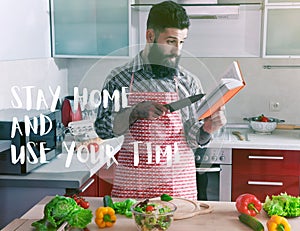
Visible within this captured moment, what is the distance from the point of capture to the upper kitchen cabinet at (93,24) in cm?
252

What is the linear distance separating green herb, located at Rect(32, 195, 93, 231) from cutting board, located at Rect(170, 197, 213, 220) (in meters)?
0.26

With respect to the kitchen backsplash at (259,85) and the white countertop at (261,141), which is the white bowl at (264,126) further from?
the kitchen backsplash at (259,85)

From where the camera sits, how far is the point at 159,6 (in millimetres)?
1813

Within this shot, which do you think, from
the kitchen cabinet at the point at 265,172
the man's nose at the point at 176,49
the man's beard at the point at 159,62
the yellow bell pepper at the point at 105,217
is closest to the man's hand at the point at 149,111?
the man's beard at the point at 159,62

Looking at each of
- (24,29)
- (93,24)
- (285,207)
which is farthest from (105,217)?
(93,24)

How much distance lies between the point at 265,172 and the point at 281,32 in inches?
29.5

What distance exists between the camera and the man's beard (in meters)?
1.77

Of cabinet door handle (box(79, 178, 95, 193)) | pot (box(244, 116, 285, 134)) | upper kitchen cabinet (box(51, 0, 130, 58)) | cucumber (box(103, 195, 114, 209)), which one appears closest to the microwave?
cabinet door handle (box(79, 178, 95, 193))

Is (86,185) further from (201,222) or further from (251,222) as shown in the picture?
(251,222)

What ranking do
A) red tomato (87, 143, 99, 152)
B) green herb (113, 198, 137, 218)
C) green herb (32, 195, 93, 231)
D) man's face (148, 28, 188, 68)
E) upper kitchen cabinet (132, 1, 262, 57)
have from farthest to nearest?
1. upper kitchen cabinet (132, 1, 262, 57)
2. red tomato (87, 143, 99, 152)
3. man's face (148, 28, 188, 68)
4. green herb (113, 198, 137, 218)
5. green herb (32, 195, 93, 231)

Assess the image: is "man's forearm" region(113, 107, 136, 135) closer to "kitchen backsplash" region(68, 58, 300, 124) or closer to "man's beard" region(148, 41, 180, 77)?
"man's beard" region(148, 41, 180, 77)

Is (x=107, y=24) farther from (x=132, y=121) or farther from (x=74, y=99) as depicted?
Answer: (x=132, y=121)

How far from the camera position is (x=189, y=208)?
4.66 ft

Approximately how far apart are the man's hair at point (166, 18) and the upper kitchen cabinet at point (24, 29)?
2.04 feet
